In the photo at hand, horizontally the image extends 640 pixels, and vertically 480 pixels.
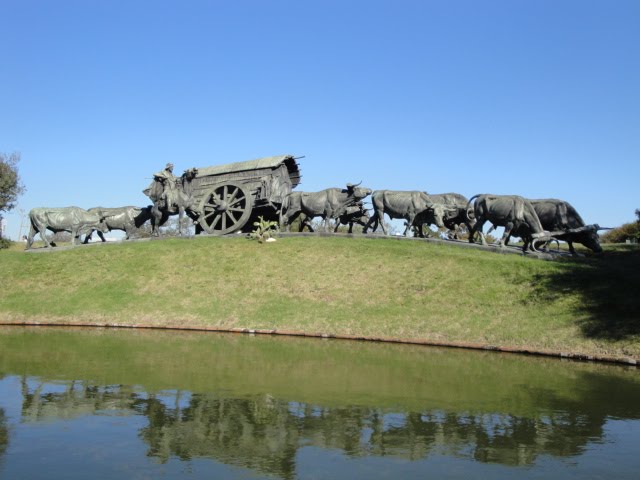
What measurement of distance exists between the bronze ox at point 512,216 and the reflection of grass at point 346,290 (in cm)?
137

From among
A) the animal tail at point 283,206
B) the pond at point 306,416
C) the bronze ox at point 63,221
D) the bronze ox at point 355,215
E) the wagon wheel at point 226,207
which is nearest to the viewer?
the pond at point 306,416

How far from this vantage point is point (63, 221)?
30516 millimetres

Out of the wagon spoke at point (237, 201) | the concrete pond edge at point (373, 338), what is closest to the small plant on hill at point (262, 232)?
the wagon spoke at point (237, 201)

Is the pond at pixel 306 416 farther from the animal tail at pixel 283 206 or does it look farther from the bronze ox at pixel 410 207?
the animal tail at pixel 283 206

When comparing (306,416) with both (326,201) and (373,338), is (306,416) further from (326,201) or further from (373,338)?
(326,201)

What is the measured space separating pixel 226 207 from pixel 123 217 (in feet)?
17.0

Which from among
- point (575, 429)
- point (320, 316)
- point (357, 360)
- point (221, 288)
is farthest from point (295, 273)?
Result: point (575, 429)

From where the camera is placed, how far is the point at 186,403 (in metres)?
9.19

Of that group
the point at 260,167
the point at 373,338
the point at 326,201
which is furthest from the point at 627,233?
the point at 373,338

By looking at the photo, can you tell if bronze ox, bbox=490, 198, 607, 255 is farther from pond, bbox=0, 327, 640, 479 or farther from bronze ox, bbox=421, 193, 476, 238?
pond, bbox=0, 327, 640, 479

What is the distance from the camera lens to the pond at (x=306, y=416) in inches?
262

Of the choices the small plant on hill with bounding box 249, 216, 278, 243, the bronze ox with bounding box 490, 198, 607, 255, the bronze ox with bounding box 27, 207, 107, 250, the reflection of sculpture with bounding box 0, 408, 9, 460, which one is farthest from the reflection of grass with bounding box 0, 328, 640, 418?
the bronze ox with bounding box 27, 207, 107, 250

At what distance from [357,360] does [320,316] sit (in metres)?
6.25

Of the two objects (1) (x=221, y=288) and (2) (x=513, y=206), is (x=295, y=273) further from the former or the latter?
(2) (x=513, y=206)
